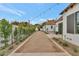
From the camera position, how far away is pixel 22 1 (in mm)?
5516

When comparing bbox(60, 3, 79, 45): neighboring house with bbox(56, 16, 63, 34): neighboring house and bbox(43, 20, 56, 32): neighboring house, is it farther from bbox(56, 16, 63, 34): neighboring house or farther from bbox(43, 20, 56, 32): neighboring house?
bbox(43, 20, 56, 32): neighboring house

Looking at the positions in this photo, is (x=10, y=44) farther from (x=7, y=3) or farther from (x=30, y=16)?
(x=7, y=3)

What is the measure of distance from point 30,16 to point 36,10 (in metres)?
0.30

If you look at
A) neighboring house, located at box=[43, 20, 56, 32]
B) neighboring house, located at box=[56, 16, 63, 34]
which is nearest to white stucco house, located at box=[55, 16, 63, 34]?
neighboring house, located at box=[56, 16, 63, 34]

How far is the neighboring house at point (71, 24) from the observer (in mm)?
6722

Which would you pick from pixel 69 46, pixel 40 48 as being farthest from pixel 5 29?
pixel 69 46

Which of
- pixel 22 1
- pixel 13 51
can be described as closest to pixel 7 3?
pixel 22 1

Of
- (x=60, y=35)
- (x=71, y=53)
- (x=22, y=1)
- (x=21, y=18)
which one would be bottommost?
Result: (x=71, y=53)

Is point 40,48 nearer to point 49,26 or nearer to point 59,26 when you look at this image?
point 49,26

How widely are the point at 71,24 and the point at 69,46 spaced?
1096mm

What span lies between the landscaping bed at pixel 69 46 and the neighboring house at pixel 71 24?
218mm

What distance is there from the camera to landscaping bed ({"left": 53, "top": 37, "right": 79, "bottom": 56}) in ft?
19.3

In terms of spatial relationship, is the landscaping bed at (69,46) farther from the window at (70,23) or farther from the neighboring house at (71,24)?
the window at (70,23)

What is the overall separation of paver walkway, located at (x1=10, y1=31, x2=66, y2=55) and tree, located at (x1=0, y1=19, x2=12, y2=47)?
819 millimetres
